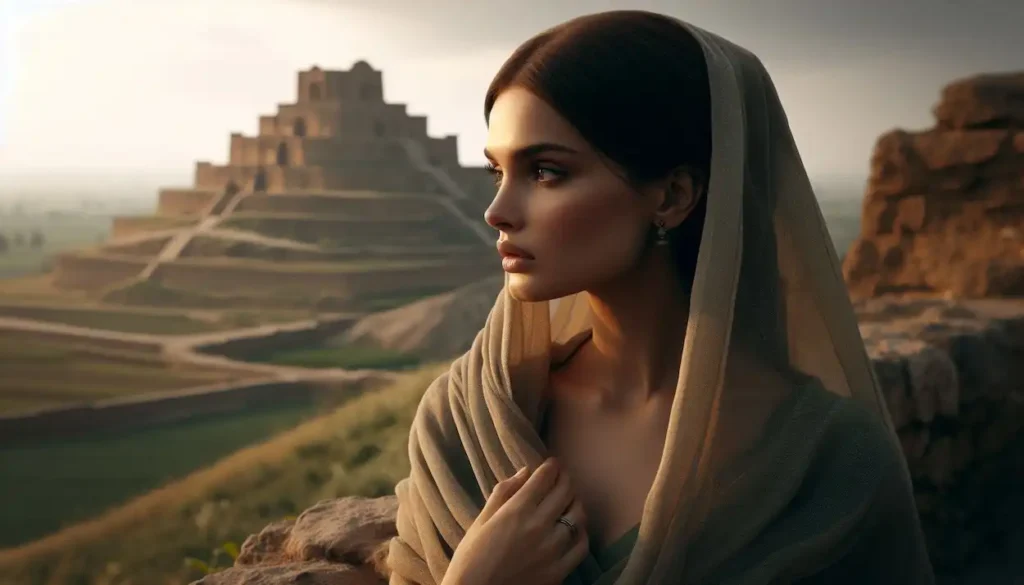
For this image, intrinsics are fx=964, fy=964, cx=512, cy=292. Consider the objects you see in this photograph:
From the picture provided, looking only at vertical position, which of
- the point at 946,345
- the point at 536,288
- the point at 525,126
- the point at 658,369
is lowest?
the point at 946,345

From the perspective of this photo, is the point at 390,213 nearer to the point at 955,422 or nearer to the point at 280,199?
the point at 280,199

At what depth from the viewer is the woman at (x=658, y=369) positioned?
124 centimetres

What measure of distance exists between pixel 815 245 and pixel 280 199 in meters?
15.7

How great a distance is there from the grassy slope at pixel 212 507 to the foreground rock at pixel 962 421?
2.97 metres

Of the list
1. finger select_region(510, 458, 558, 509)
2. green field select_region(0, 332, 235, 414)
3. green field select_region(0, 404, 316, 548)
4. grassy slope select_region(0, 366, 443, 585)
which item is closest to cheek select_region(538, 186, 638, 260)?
finger select_region(510, 458, 558, 509)

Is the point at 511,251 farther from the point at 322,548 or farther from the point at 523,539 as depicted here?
the point at 322,548

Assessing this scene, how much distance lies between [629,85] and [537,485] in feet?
1.75

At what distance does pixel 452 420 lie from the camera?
1.45m

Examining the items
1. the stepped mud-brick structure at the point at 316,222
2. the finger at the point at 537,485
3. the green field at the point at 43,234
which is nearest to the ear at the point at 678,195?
the finger at the point at 537,485

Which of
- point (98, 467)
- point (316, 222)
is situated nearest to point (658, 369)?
point (98, 467)

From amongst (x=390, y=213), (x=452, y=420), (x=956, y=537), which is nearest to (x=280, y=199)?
(x=390, y=213)

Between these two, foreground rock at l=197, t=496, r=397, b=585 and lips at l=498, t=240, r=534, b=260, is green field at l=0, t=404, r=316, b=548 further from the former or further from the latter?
lips at l=498, t=240, r=534, b=260

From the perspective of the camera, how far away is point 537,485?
1265 mm

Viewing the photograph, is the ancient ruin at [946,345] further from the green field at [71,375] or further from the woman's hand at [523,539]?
the green field at [71,375]
